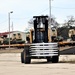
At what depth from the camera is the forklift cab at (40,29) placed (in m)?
28.5

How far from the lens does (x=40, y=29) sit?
28750 millimetres

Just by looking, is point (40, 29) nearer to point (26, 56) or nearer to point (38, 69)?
point (26, 56)

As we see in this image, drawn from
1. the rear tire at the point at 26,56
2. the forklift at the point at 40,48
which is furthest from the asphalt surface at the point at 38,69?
the rear tire at the point at 26,56

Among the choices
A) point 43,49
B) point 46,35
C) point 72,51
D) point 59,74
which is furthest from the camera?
point 72,51

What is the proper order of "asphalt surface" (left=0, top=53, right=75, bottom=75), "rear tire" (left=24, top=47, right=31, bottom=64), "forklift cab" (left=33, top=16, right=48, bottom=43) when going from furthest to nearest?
"forklift cab" (left=33, top=16, right=48, bottom=43) → "rear tire" (left=24, top=47, right=31, bottom=64) → "asphalt surface" (left=0, top=53, right=75, bottom=75)

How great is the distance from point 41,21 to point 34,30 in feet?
2.92

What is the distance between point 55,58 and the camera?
2777 centimetres

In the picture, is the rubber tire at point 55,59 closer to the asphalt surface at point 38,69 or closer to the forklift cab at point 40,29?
the forklift cab at point 40,29

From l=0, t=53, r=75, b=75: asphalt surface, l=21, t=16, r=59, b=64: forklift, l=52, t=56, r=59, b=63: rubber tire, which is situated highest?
l=21, t=16, r=59, b=64: forklift

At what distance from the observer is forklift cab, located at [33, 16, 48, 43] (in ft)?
93.4

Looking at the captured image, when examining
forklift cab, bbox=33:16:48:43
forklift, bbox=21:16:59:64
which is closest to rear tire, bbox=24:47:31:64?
forklift, bbox=21:16:59:64

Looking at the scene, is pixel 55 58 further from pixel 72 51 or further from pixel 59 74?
pixel 72 51

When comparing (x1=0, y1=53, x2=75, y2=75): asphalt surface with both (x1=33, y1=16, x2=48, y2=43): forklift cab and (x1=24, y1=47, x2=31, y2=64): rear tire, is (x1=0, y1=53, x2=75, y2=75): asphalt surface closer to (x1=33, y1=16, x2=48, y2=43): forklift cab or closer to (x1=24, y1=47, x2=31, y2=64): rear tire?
(x1=24, y1=47, x2=31, y2=64): rear tire

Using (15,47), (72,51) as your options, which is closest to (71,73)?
(72,51)
